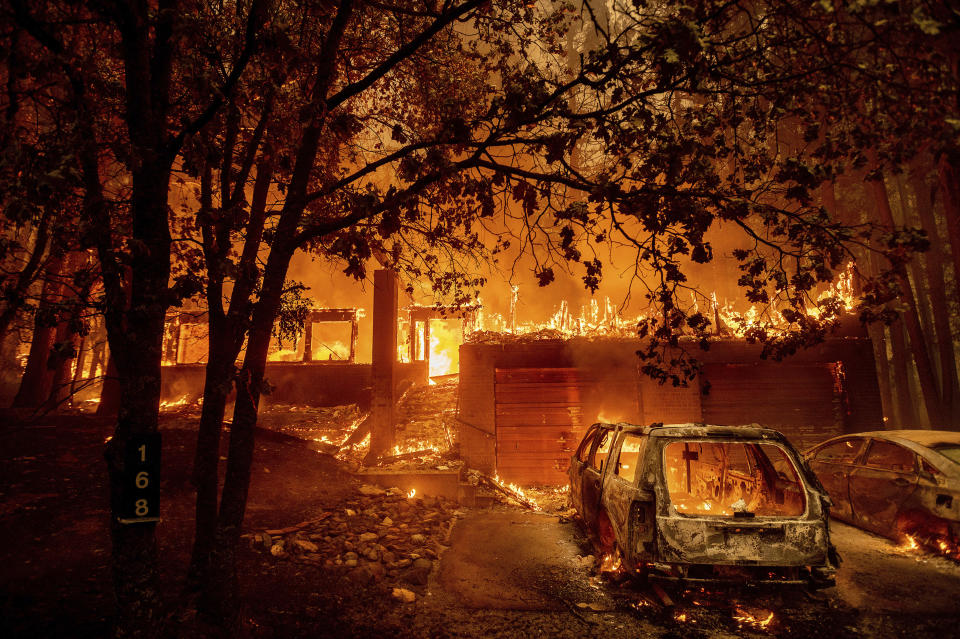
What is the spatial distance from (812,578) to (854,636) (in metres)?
0.52

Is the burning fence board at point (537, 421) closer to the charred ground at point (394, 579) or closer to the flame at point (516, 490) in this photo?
the flame at point (516, 490)

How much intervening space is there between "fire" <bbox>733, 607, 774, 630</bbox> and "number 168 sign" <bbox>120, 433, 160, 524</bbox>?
5.33 meters

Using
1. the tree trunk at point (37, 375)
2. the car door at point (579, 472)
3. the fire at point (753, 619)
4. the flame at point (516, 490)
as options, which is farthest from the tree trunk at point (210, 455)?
the tree trunk at point (37, 375)

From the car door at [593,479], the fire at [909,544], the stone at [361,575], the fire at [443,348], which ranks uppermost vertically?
the fire at [443,348]

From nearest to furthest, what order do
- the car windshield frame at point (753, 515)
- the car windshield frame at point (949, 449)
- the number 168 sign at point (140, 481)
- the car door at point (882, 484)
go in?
the number 168 sign at point (140, 481), the car windshield frame at point (753, 515), the car windshield frame at point (949, 449), the car door at point (882, 484)

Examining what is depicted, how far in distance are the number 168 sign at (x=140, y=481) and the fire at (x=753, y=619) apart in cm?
533

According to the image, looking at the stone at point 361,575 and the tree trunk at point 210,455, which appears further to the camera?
the stone at point 361,575

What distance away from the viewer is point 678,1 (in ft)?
12.7

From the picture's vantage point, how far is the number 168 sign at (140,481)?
316 centimetres

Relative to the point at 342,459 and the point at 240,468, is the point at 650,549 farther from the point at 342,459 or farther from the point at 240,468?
the point at 342,459

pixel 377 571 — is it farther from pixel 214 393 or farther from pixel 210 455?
pixel 214 393

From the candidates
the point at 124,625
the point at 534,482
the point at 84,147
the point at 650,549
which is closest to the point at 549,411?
the point at 534,482

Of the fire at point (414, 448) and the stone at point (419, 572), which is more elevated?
the fire at point (414, 448)

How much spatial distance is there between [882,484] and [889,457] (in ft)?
2.19
